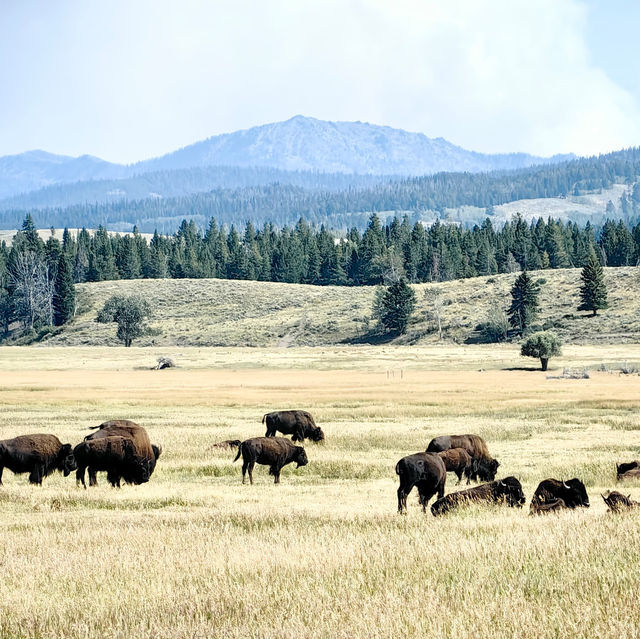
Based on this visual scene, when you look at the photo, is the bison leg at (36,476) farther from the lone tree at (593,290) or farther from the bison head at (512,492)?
the lone tree at (593,290)

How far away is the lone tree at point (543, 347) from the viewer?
Answer: 7625cm

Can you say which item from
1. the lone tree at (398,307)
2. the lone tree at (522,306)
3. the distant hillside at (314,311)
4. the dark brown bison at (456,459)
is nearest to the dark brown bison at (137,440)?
the dark brown bison at (456,459)

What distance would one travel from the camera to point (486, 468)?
19.7 metres

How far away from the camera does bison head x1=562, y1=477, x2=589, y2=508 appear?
14.8 metres

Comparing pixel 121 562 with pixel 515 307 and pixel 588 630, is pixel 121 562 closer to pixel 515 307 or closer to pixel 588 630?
pixel 588 630

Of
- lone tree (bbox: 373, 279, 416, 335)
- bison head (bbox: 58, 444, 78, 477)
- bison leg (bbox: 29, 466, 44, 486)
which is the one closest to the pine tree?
lone tree (bbox: 373, 279, 416, 335)

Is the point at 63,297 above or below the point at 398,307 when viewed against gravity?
above

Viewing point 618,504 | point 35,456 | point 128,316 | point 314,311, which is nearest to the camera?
point 618,504

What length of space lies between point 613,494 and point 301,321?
4942 inches

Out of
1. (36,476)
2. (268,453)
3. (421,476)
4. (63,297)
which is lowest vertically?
(36,476)

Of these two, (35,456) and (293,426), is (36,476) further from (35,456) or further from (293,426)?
(293,426)

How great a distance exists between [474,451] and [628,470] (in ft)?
11.8

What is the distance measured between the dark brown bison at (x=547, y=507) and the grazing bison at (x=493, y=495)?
778 millimetres

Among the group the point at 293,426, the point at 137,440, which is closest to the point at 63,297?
the point at 293,426
